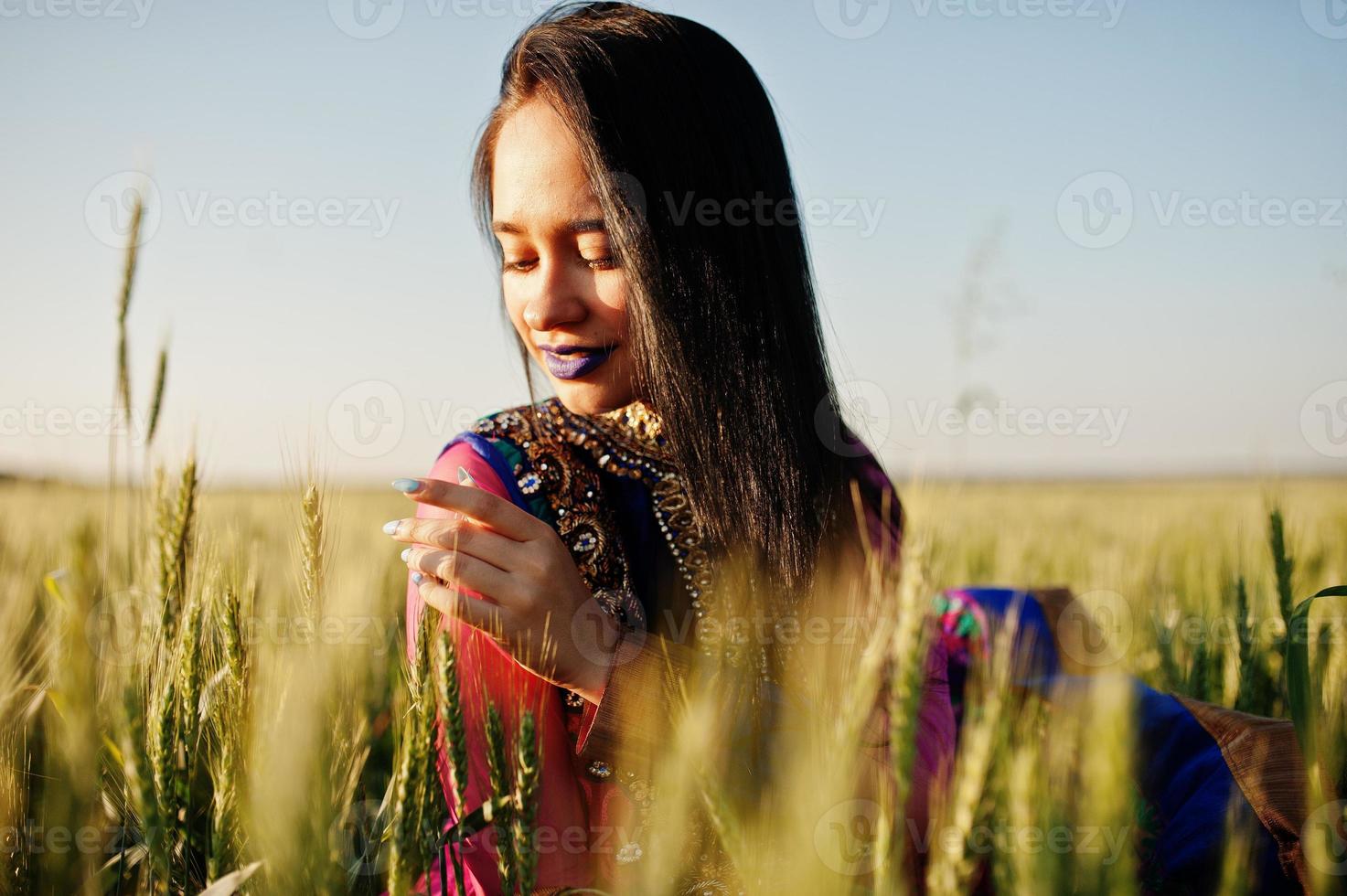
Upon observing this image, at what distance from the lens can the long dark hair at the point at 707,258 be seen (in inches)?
56.9

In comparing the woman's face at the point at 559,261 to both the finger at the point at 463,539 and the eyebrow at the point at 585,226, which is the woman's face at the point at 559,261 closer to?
the eyebrow at the point at 585,226

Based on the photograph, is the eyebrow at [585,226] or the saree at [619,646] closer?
the saree at [619,646]

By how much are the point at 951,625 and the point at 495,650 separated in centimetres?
155

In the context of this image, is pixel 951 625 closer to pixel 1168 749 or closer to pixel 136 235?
pixel 1168 749

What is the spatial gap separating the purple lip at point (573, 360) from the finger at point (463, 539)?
0.42 meters

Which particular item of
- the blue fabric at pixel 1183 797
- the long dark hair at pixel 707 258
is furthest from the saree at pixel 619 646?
the blue fabric at pixel 1183 797

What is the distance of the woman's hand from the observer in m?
1.08

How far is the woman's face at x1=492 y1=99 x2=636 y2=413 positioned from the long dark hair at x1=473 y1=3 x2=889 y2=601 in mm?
30

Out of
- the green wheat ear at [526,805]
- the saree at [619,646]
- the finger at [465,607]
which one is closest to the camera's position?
the green wheat ear at [526,805]

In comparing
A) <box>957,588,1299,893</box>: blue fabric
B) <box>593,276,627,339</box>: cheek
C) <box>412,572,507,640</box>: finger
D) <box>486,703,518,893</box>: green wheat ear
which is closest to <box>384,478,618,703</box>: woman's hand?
<box>412,572,507,640</box>: finger

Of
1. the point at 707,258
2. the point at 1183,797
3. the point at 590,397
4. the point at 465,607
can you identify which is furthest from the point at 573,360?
the point at 1183,797

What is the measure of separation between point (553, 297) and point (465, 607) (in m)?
0.57

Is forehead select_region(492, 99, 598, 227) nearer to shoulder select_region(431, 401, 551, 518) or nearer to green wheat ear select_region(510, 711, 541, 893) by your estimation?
shoulder select_region(431, 401, 551, 518)

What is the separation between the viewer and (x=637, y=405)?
1.64m
